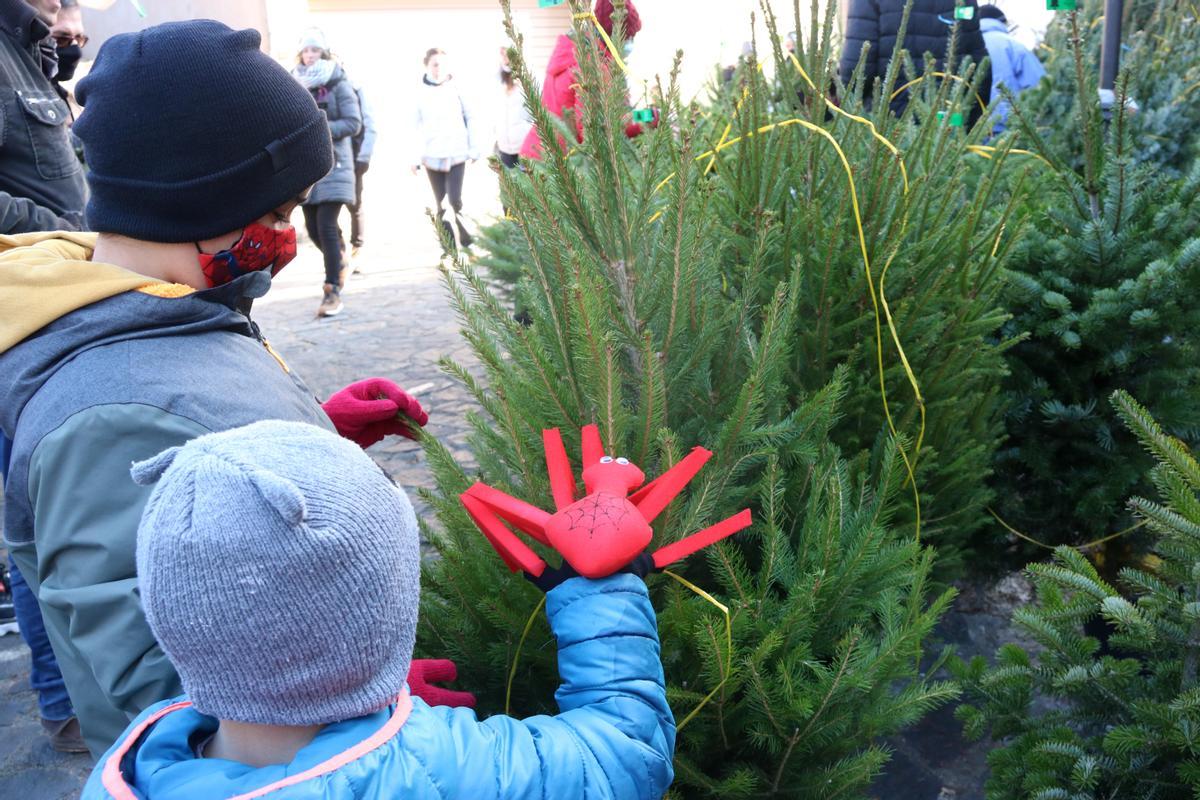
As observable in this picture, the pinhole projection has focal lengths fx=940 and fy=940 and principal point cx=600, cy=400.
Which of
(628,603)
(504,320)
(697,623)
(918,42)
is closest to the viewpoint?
(628,603)

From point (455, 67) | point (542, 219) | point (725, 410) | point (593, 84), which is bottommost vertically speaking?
point (455, 67)

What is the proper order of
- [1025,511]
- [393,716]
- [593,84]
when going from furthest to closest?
[1025,511] < [593,84] < [393,716]

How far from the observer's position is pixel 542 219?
168cm

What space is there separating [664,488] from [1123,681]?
103 centimetres

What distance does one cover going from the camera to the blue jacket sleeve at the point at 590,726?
1.12m

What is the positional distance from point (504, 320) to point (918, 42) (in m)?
4.94

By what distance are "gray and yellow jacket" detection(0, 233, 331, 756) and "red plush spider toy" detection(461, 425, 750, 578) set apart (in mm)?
416

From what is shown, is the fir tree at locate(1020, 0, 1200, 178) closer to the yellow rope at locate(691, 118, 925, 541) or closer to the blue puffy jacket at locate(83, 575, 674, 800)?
the yellow rope at locate(691, 118, 925, 541)

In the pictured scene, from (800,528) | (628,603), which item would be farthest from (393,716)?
(800,528)

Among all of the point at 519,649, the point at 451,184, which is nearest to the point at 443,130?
the point at 451,184

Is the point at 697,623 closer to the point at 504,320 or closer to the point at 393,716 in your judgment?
the point at 393,716

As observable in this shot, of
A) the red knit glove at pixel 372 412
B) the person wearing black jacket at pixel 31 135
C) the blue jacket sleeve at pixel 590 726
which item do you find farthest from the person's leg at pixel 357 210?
the blue jacket sleeve at pixel 590 726

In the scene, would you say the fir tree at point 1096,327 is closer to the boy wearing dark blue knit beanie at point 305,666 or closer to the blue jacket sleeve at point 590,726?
the blue jacket sleeve at point 590,726

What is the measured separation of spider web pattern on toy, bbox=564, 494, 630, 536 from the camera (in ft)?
4.04
